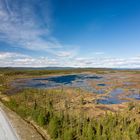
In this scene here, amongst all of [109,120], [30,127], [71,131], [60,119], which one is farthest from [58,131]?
[109,120]

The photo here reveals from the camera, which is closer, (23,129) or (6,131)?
(6,131)

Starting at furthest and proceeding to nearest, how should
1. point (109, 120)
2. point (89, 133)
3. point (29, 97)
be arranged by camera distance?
→ point (29, 97) < point (109, 120) < point (89, 133)

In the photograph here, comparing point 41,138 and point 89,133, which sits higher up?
point 89,133

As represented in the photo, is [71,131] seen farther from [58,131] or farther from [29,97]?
[29,97]

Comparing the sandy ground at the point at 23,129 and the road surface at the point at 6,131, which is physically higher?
the road surface at the point at 6,131

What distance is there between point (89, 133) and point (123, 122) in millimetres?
7911

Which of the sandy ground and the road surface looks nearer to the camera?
the road surface

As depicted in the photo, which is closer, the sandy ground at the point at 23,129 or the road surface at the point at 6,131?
the road surface at the point at 6,131

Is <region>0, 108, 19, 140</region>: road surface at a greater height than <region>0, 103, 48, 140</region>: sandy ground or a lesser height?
greater

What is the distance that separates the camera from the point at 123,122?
26.1 m

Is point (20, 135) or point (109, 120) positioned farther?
point (109, 120)

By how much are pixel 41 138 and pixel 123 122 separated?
38.3ft

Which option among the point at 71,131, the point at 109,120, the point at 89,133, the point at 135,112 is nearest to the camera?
the point at 89,133

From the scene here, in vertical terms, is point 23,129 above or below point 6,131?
below
